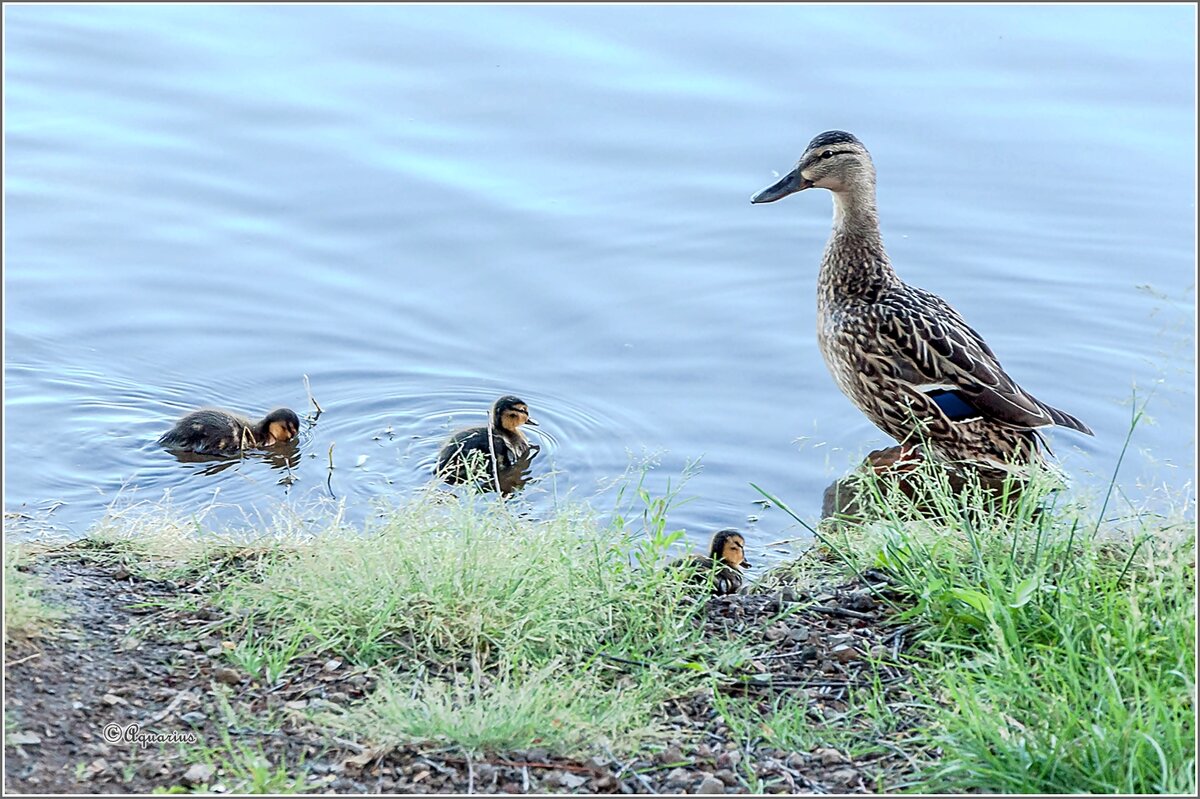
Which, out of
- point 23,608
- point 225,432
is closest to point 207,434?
point 225,432

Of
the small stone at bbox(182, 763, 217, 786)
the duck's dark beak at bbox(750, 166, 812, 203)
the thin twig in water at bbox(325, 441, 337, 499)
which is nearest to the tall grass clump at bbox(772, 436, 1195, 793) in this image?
the small stone at bbox(182, 763, 217, 786)

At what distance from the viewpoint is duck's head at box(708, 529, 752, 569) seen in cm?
452

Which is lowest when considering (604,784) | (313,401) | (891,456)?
(604,784)

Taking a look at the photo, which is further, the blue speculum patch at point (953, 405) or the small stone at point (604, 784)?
the blue speculum patch at point (953, 405)

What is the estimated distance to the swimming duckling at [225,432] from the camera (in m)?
5.53

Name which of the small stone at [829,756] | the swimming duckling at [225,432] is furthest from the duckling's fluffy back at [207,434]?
the small stone at [829,756]

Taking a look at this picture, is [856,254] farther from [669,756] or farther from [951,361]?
[669,756]

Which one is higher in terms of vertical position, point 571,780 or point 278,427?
point 278,427

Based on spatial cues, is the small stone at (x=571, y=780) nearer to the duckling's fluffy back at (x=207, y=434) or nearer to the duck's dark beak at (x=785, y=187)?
the duckling's fluffy back at (x=207, y=434)

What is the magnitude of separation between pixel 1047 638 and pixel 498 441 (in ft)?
8.20

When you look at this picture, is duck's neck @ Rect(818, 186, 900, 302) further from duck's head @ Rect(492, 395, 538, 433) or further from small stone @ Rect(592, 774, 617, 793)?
small stone @ Rect(592, 774, 617, 793)

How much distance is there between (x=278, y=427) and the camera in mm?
5590

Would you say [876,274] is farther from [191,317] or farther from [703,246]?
[191,317]

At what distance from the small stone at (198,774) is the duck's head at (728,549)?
74.7 inches
